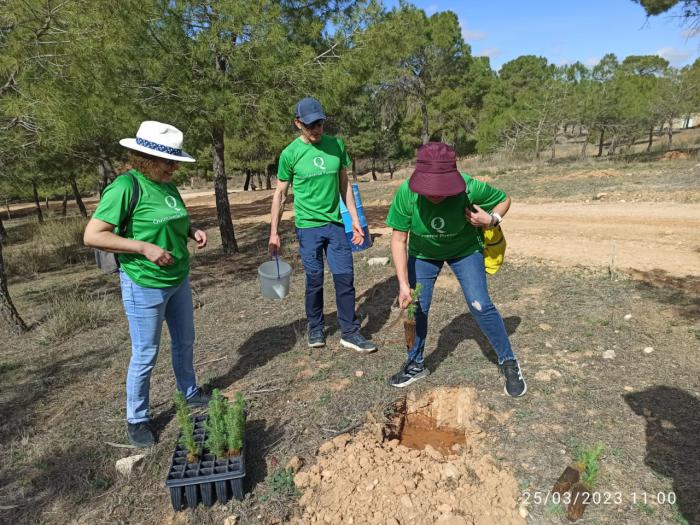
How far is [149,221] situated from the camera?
7.74ft

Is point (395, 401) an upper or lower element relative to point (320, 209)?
lower

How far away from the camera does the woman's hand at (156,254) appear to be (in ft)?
7.48

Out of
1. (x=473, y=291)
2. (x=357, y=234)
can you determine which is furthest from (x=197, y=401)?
(x=473, y=291)

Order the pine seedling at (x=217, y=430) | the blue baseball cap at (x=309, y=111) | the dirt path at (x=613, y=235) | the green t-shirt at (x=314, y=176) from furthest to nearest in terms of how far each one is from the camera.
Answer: the dirt path at (x=613, y=235) → the green t-shirt at (x=314, y=176) → the blue baseball cap at (x=309, y=111) → the pine seedling at (x=217, y=430)

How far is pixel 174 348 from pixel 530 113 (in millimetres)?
25955

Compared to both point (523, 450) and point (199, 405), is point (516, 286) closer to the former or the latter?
point (523, 450)

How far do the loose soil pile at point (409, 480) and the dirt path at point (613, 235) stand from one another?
380 centimetres

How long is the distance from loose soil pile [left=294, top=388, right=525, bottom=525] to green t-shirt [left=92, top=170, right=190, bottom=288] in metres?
1.28

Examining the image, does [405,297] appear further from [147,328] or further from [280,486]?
[147,328]

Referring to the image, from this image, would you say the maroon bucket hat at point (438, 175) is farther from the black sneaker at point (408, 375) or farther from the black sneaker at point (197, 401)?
the black sneaker at point (197, 401)

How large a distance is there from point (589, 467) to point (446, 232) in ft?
4.36

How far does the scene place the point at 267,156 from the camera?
2467 centimetres

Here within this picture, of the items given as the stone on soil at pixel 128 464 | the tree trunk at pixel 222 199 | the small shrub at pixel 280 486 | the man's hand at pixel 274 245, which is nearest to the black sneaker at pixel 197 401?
the stone on soil at pixel 128 464

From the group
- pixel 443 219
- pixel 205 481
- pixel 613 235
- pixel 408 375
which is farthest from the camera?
pixel 613 235
